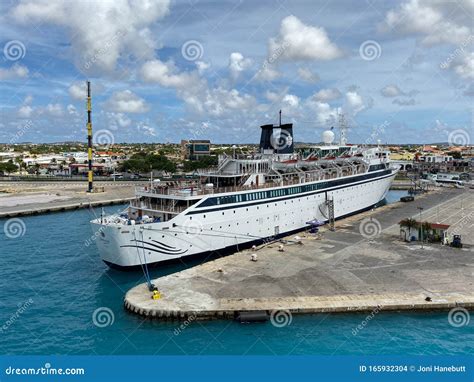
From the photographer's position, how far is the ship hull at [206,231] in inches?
1160

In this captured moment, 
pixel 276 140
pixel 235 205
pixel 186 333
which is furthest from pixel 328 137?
pixel 186 333

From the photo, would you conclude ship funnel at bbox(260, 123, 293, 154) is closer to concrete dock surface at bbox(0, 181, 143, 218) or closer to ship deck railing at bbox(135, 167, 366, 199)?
ship deck railing at bbox(135, 167, 366, 199)

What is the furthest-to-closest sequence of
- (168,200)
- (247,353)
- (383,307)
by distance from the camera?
(168,200) < (383,307) < (247,353)

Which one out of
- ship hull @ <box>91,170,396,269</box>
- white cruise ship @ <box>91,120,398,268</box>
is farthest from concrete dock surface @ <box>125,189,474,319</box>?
white cruise ship @ <box>91,120,398,268</box>

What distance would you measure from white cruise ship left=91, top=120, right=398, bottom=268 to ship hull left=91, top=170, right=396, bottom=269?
0.24 ft

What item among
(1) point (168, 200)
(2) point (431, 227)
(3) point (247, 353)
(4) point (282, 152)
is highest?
(4) point (282, 152)

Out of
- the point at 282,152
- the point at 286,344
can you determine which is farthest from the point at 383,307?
the point at 282,152

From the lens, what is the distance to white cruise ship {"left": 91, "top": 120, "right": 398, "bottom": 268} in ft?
98.2

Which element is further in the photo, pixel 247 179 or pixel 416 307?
pixel 247 179

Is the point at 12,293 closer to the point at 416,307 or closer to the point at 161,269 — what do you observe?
the point at 161,269

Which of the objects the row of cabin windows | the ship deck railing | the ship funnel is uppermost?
the ship funnel

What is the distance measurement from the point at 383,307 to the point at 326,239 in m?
15.3

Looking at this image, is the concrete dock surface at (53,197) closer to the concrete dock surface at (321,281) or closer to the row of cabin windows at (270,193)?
the row of cabin windows at (270,193)

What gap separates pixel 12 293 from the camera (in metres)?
27.3
